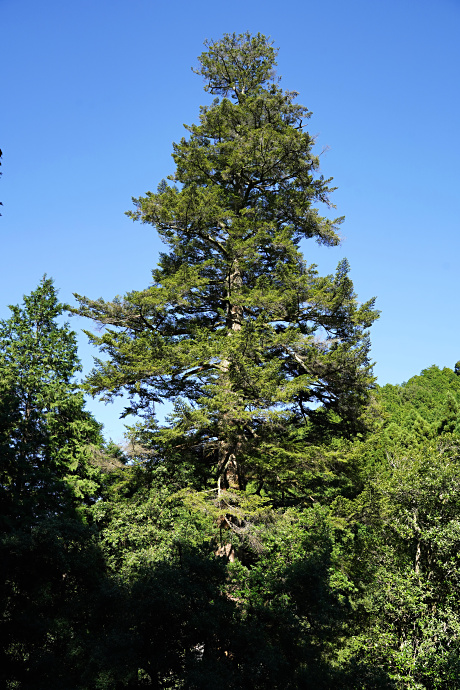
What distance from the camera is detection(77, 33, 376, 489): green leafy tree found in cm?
1361

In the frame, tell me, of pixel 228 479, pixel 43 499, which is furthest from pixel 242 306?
pixel 43 499

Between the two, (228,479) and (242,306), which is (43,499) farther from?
(242,306)

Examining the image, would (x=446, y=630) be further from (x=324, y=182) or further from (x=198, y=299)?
(x=324, y=182)

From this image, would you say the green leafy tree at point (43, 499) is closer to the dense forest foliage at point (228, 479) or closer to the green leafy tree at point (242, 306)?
the dense forest foliage at point (228, 479)

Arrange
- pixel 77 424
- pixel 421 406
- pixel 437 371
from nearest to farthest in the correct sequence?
pixel 77 424 < pixel 421 406 < pixel 437 371

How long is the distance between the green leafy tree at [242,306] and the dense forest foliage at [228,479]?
0.08 meters

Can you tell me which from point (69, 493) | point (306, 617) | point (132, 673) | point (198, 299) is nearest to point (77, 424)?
point (69, 493)

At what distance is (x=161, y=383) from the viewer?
Result: 48.6ft

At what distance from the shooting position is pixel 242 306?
16.1 m

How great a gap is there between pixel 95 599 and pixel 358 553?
8.67 metres

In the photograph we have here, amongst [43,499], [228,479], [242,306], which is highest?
[242,306]

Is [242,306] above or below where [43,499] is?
above

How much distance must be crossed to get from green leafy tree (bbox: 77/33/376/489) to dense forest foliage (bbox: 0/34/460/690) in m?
0.08

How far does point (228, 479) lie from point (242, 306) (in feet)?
17.7
